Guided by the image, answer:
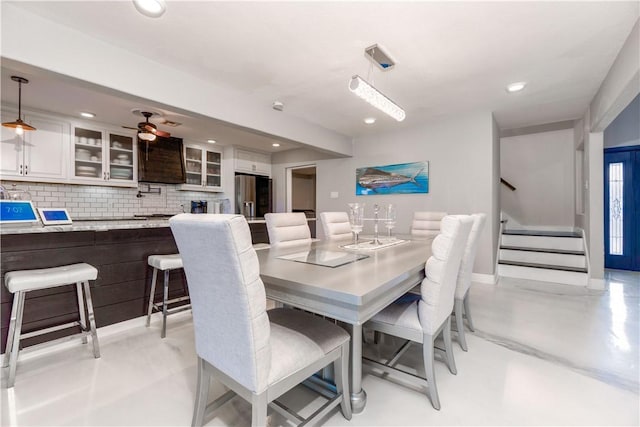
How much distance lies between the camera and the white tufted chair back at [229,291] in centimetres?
91

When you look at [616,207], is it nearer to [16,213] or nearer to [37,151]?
[16,213]

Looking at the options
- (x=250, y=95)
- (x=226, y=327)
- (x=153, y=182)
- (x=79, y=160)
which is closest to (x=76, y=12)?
(x=250, y=95)

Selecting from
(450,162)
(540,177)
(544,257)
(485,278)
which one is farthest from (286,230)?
(540,177)

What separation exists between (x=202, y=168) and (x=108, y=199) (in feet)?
5.08

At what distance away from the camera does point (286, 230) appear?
2383 millimetres

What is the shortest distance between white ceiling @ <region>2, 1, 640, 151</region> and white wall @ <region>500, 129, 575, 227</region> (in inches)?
88.8

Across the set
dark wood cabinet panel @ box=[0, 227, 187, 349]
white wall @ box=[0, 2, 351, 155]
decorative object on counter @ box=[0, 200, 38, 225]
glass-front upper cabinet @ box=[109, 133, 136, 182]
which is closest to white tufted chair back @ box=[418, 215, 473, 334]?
dark wood cabinet panel @ box=[0, 227, 187, 349]

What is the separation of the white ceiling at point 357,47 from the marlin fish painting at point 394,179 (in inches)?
45.8

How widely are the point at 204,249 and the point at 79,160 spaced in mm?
4129

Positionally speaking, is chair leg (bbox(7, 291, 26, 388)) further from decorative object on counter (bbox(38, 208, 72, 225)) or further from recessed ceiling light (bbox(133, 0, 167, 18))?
recessed ceiling light (bbox(133, 0, 167, 18))

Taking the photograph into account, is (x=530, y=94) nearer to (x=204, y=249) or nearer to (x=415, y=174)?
(x=415, y=174)

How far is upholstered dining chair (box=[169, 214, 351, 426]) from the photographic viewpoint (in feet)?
3.03

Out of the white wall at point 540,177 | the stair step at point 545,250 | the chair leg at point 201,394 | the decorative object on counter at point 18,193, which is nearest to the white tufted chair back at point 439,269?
the chair leg at point 201,394

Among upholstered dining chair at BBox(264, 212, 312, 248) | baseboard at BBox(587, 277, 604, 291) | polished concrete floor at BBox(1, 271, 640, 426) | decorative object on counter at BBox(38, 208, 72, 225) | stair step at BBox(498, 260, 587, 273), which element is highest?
decorative object on counter at BBox(38, 208, 72, 225)
